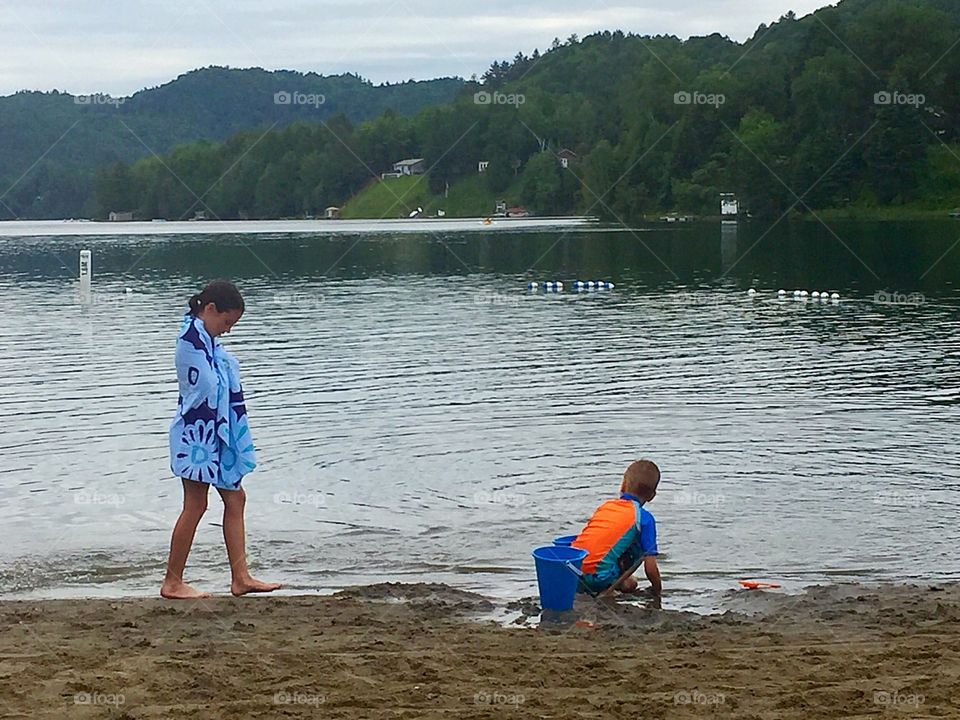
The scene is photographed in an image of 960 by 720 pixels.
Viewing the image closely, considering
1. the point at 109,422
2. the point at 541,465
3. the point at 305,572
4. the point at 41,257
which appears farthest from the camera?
the point at 41,257

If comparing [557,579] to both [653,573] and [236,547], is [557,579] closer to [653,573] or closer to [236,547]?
[653,573]

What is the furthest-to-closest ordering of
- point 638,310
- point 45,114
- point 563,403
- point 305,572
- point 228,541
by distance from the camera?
1. point 45,114
2. point 638,310
3. point 563,403
4. point 305,572
5. point 228,541

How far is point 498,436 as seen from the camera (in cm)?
1791

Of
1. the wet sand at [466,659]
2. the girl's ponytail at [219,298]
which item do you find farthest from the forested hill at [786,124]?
the wet sand at [466,659]

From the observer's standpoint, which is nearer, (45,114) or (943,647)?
(943,647)

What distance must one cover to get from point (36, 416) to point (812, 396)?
12.3 meters

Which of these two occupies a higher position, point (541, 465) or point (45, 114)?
point (45, 114)

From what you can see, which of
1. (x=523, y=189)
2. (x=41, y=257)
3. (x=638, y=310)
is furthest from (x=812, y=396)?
(x=523, y=189)

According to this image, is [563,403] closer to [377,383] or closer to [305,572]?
[377,383]

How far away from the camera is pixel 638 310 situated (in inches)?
1510

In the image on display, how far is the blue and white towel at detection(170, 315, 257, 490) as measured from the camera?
943 centimetres

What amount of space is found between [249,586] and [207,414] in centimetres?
152

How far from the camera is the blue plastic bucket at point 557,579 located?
9.30m

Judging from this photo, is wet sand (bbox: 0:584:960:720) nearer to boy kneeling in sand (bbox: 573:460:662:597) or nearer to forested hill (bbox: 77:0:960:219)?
boy kneeling in sand (bbox: 573:460:662:597)
